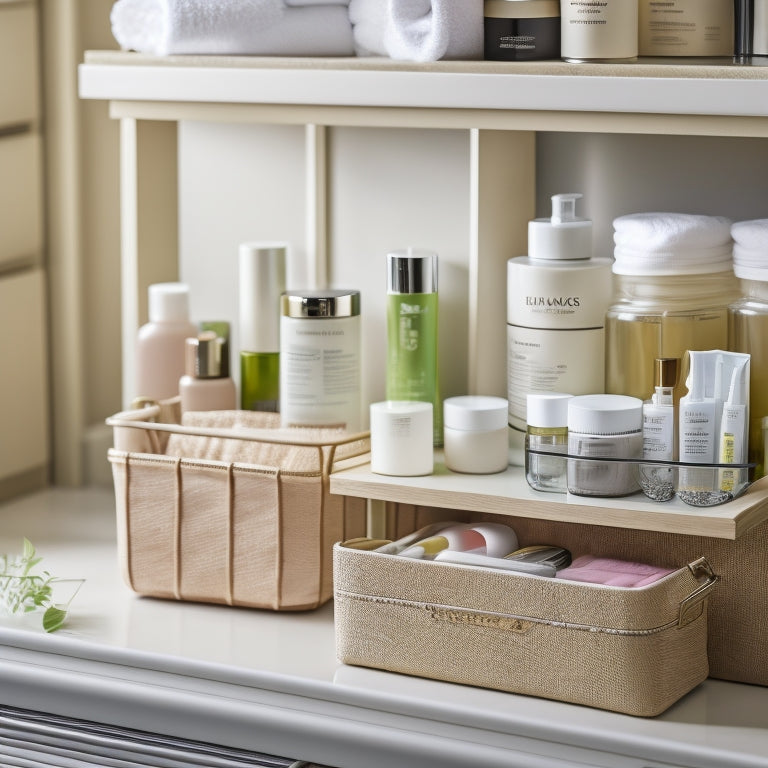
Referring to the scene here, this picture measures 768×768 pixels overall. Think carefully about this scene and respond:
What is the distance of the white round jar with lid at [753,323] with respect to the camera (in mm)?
968

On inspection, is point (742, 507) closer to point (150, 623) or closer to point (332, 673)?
point (332, 673)

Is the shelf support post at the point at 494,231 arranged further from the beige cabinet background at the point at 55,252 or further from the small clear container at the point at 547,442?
the beige cabinet background at the point at 55,252

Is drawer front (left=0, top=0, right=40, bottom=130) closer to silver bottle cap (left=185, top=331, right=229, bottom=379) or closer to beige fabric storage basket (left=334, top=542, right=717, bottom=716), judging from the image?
silver bottle cap (left=185, top=331, right=229, bottom=379)

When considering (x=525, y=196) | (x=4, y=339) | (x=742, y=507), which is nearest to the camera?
(x=742, y=507)

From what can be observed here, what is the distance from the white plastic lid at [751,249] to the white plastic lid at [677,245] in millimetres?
16

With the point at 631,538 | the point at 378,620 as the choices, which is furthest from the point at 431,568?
the point at 631,538

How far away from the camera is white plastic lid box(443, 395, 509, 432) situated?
3.39 feet

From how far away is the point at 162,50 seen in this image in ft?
3.63

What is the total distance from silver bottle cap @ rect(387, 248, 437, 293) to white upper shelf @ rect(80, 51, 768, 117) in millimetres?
127

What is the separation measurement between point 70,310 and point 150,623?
52 cm

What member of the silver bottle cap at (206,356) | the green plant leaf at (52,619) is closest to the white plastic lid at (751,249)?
the silver bottle cap at (206,356)

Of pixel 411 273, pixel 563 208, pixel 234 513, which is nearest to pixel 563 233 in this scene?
pixel 563 208

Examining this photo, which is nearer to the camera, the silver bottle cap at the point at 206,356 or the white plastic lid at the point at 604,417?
the white plastic lid at the point at 604,417

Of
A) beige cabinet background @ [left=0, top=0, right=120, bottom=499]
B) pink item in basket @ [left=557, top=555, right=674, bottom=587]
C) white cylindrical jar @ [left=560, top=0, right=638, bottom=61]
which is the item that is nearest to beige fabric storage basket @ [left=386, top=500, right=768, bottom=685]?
pink item in basket @ [left=557, top=555, right=674, bottom=587]
